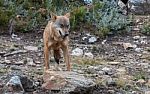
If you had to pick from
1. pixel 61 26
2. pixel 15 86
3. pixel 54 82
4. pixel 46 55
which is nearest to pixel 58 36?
pixel 61 26

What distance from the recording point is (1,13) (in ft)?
35.8

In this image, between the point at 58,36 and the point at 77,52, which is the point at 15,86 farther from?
the point at 77,52

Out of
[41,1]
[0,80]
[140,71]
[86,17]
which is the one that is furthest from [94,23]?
[0,80]

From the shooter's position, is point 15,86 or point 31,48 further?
point 31,48

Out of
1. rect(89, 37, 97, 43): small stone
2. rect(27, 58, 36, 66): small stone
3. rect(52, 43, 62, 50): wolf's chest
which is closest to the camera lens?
rect(52, 43, 62, 50): wolf's chest

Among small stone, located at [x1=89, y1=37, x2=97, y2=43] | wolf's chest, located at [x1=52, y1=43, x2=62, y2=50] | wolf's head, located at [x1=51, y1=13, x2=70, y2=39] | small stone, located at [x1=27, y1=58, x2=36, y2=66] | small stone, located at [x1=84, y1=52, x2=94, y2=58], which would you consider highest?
wolf's head, located at [x1=51, y1=13, x2=70, y2=39]

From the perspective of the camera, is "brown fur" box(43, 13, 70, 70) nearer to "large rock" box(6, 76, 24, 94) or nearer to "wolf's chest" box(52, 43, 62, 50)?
"wolf's chest" box(52, 43, 62, 50)

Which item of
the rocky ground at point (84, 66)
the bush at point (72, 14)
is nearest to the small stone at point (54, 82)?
the rocky ground at point (84, 66)

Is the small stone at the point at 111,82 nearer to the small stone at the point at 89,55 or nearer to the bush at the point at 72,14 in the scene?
the small stone at the point at 89,55

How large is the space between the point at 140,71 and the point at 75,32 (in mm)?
3083

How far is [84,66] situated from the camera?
846cm

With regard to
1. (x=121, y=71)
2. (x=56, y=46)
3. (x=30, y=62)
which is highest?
(x=56, y=46)

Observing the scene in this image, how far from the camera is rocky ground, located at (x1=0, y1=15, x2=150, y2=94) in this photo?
22.0 ft

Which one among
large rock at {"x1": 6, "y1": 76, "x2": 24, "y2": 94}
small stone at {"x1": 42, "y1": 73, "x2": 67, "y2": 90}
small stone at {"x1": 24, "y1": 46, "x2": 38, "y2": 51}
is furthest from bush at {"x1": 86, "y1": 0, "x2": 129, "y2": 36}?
large rock at {"x1": 6, "y1": 76, "x2": 24, "y2": 94}
